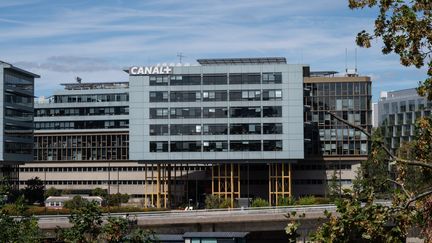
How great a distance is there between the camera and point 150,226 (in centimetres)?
7169

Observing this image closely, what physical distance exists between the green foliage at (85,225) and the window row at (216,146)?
86.5 m

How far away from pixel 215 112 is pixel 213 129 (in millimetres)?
2879

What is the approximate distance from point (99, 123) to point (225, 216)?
88.6 metres

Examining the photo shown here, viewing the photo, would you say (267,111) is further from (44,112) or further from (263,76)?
(44,112)

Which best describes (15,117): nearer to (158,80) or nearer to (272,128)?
(158,80)

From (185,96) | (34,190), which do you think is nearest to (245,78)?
(185,96)

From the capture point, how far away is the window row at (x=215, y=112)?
371ft

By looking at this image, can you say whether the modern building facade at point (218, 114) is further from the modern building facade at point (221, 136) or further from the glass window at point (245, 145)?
the modern building facade at point (221, 136)

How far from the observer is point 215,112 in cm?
11400

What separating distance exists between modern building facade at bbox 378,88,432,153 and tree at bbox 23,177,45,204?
87113 millimetres

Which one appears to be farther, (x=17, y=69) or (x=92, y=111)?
(x=92, y=111)

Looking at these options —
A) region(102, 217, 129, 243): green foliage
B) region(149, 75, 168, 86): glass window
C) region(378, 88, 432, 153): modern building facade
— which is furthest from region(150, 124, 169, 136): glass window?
region(102, 217, 129, 243): green foliage

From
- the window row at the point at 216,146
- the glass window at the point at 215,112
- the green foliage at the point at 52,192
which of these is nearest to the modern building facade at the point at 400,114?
the window row at the point at 216,146

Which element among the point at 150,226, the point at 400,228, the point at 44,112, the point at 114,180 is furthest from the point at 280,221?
the point at 44,112
